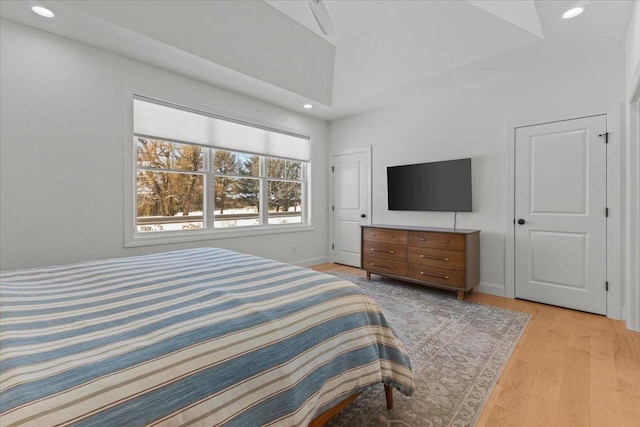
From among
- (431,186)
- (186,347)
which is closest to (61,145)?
(186,347)

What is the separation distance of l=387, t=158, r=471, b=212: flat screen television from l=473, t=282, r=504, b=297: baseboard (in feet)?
3.12

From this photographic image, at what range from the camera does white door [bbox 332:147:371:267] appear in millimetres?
4945

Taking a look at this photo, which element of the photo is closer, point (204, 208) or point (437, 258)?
point (437, 258)

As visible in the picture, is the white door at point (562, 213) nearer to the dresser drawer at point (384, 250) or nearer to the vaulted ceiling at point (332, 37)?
the vaulted ceiling at point (332, 37)

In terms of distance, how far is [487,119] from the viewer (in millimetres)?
3602

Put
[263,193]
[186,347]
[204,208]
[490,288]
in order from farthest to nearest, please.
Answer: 1. [263,193]
2. [204,208]
3. [490,288]
4. [186,347]

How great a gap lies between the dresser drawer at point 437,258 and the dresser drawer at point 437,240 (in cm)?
5

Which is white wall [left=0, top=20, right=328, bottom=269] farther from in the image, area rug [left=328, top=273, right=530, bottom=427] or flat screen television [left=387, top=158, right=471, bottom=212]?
flat screen television [left=387, top=158, right=471, bottom=212]

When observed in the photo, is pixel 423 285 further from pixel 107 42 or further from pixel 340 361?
pixel 107 42

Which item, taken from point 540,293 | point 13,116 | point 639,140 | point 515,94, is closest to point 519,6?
point 515,94

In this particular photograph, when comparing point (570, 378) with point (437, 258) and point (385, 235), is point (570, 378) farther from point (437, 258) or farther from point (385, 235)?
point (385, 235)

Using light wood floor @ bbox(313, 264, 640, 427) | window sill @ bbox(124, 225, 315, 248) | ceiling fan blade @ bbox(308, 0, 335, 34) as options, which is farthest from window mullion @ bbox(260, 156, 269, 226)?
light wood floor @ bbox(313, 264, 640, 427)

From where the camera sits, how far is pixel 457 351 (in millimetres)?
2227

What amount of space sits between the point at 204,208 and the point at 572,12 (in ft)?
13.8
